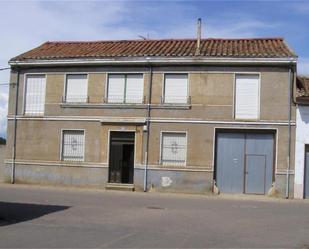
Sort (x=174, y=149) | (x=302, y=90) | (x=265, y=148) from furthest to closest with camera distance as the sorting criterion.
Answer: (x=174, y=149)
(x=265, y=148)
(x=302, y=90)

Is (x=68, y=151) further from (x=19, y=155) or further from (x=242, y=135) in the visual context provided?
(x=242, y=135)

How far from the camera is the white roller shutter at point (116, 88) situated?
99.7ft

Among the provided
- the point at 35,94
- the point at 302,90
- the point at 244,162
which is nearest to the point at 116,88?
the point at 35,94

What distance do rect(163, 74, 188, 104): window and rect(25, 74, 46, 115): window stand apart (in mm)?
6898

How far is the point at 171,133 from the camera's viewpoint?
97.1ft

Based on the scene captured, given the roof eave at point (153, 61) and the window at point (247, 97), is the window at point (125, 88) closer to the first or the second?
the roof eave at point (153, 61)

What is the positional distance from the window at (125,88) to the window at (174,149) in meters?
2.41

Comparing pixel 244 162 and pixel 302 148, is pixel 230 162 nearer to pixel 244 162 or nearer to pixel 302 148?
pixel 244 162

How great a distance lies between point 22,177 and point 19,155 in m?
1.21

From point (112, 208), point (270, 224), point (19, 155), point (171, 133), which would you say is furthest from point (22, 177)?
point (270, 224)

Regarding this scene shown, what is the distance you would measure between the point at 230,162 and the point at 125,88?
6.56 m

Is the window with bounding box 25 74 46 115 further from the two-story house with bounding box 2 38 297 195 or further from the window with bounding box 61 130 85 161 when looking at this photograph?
the window with bounding box 61 130 85 161

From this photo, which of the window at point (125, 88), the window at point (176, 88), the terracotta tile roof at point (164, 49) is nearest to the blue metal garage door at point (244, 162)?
the window at point (176, 88)

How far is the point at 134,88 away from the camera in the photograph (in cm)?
3028
